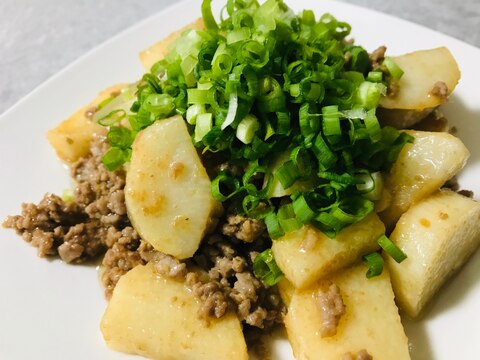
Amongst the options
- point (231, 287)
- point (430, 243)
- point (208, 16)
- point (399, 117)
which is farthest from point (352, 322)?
point (208, 16)

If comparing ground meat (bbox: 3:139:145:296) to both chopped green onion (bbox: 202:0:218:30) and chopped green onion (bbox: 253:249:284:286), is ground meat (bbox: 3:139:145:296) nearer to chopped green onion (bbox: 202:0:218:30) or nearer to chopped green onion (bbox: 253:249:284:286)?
chopped green onion (bbox: 253:249:284:286)

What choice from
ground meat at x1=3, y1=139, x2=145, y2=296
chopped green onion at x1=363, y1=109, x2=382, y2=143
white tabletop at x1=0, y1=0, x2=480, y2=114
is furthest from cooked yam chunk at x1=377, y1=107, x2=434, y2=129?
white tabletop at x1=0, y1=0, x2=480, y2=114

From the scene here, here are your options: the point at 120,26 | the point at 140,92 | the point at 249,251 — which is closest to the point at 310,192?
the point at 249,251

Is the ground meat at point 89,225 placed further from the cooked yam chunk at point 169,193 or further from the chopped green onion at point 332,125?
the chopped green onion at point 332,125

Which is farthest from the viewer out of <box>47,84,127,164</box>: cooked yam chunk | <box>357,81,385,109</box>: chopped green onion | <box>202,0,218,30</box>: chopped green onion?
<box>47,84,127,164</box>: cooked yam chunk

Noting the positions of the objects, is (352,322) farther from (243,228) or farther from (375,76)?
(375,76)

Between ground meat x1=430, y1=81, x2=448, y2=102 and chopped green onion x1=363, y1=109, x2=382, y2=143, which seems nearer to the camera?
chopped green onion x1=363, y1=109, x2=382, y2=143

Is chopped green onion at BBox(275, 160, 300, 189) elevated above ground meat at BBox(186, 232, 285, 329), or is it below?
above
